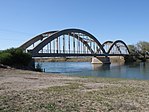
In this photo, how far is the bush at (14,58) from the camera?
4430cm

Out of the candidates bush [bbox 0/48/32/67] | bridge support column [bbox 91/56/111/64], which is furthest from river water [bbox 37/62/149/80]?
bridge support column [bbox 91/56/111/64]

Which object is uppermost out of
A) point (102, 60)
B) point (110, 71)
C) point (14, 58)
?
point (14, 58)

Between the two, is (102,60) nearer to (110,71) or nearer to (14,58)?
(110,71)

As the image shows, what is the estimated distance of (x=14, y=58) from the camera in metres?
47.4

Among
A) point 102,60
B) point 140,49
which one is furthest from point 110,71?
point 140,49

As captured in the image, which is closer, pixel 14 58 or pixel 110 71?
pixel 14 58

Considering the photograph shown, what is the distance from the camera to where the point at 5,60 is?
4428 centimetres

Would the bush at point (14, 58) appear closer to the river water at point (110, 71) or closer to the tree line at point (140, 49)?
the river water at point (110, 71)

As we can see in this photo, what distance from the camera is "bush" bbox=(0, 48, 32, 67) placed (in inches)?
1744

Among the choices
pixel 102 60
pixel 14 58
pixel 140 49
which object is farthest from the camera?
pixel 140 49

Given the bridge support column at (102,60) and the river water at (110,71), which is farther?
the bridge support column at (102,60)

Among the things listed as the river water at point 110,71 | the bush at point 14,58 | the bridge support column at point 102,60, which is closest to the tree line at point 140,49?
the bridge support column at point 102,60

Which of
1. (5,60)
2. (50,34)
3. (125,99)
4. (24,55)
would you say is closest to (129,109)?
(125,99)

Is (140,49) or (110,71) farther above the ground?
(140,49)
